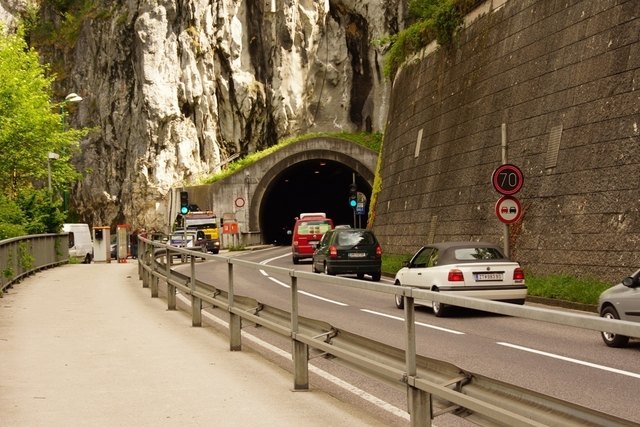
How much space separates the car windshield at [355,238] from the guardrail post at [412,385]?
21.2 meters

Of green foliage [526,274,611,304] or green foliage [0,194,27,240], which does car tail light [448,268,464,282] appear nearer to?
green foliage [526,274,611,304]

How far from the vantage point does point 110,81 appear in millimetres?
63969

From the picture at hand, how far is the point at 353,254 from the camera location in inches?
1032

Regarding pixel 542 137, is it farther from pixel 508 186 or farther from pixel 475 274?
pixel 475 274

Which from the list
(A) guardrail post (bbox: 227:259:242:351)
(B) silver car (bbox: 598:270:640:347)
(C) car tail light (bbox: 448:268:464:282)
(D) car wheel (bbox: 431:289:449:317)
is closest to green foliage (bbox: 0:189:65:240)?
(C) car tail light (bbox: 448:268:464:282)

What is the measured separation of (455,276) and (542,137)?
734 cm

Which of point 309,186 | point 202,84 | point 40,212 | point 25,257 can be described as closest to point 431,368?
point 25,257

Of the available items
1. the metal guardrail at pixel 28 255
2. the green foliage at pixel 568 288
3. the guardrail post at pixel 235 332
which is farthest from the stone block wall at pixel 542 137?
the metal guardrail at pixel 28 255

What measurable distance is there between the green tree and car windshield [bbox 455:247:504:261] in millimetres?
26159

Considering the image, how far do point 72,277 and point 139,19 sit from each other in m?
39.1

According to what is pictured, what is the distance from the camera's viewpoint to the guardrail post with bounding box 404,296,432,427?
520 cm

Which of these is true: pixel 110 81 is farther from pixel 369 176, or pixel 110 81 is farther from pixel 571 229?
pixel 571 229

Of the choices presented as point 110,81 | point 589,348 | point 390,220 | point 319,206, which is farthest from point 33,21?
point 589,348

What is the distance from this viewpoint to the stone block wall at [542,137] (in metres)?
17.4
